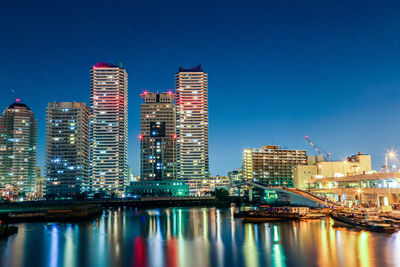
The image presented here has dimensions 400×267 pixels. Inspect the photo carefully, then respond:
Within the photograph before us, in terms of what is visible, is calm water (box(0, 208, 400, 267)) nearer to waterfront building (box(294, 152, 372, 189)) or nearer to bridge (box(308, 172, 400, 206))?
bridge (box(308, 172, 400, 206))

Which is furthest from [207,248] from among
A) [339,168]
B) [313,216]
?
[339,168]

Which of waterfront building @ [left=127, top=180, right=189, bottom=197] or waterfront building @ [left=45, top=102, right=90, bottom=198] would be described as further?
waterfront building @ [left=45, top=102, right=90, bottom=198]

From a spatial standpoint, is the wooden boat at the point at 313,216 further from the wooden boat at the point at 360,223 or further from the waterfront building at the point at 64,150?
the waterfront building at the point at 64,150

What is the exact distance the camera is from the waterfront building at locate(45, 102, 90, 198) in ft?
628

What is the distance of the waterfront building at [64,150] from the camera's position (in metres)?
191

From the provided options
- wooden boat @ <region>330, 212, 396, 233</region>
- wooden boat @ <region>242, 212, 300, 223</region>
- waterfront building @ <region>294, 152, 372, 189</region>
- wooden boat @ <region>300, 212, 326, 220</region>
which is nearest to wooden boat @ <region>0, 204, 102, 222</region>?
wooden boat @ <region>242, 212, 300, 223</region>

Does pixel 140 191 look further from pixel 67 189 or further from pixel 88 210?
pixel 88 210

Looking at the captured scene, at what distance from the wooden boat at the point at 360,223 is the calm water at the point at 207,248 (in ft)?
6.13

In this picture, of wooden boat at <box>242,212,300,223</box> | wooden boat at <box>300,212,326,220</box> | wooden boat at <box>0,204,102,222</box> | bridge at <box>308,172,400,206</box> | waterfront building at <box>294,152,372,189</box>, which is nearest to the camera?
wooden boat at <box>242,212,300,223</box>

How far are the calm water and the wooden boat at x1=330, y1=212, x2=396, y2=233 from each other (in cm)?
187

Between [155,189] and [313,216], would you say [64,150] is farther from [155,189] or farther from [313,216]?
[313,216]

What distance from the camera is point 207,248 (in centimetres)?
4078

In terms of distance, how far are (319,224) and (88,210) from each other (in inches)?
2183

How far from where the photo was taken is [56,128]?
195875mm
